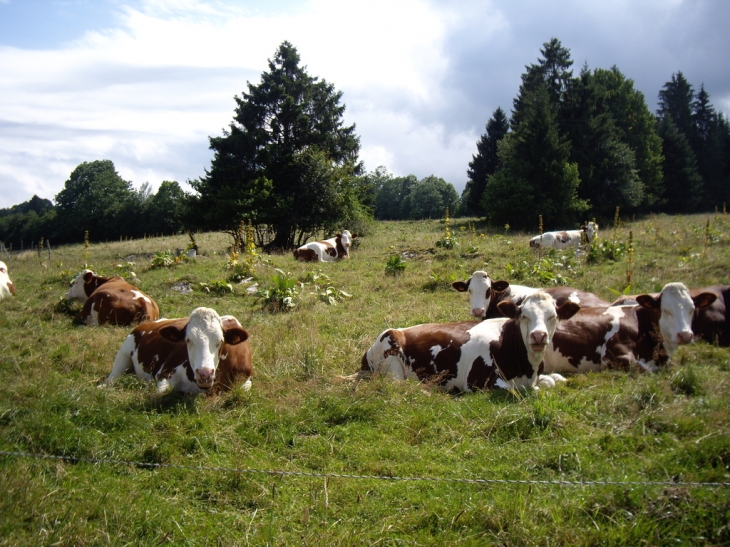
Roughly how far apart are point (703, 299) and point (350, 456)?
19.4ft

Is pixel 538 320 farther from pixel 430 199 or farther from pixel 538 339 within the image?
pixel 430 199

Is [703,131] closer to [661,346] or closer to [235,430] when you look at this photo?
[661,346]

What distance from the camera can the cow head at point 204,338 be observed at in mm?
6707

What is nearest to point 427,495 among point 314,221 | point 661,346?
point 661,346

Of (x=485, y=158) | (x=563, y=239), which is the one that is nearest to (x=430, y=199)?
(x=485, y=158)

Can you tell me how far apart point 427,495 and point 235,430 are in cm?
234

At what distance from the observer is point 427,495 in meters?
4.50

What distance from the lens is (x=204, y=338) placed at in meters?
7.04

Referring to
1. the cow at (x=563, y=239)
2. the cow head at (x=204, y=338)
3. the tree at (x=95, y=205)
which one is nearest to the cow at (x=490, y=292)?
the cow head at (x=204, y=338)

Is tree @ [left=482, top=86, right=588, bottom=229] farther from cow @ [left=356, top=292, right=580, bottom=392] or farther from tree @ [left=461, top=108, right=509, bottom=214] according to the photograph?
cow @ [left=356, top=292, right=580, bottom=392]

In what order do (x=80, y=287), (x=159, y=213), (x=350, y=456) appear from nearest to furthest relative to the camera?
(x=350, y=456) → (x=80, y=287) → (x=159, y=213)

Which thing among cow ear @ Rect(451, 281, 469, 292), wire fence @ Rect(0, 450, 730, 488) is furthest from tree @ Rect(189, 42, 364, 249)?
wire fence @ Rect(0, 450, 730, 488)

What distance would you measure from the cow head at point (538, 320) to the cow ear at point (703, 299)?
2080 mm

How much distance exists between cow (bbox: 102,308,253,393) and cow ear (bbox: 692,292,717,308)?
641cm
